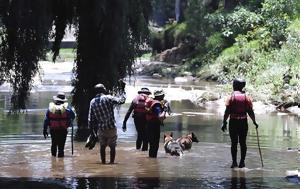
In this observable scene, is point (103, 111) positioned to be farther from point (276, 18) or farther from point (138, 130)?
point (276, 18)

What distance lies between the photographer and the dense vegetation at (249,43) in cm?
3183

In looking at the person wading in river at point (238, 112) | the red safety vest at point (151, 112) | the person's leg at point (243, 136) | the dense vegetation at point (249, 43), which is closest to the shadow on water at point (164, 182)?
the person's leg at point (243, 136)

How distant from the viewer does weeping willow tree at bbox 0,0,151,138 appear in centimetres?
1052

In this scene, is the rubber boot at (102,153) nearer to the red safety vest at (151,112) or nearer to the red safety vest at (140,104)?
the red safety vest at (151,112)

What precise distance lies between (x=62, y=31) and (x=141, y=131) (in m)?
4.72

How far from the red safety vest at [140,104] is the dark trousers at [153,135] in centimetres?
85

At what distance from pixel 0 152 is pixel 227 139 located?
661 centimetres

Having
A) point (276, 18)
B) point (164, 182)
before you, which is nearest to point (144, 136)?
point (164, 182)

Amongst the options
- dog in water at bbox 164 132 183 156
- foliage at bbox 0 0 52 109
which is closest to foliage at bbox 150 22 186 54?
dog in water at bbox 164 132 183 156

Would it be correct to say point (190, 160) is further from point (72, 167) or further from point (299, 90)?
point (299, 90)

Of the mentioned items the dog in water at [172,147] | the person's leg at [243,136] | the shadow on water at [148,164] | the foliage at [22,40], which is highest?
the foliage at [22,40]

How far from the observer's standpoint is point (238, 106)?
13.7 metres

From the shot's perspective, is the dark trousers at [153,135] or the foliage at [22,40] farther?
the dark trousers at [153,135]

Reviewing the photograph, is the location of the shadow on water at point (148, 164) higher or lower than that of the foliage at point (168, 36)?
lower
